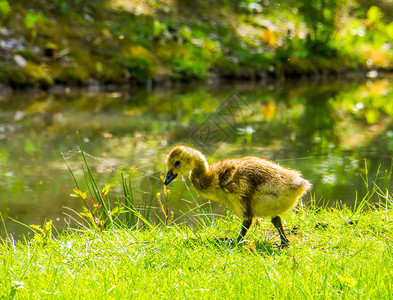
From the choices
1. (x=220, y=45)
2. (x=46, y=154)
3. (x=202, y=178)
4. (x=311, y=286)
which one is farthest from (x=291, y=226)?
(x=220, y=45)

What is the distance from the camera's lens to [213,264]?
3641mm

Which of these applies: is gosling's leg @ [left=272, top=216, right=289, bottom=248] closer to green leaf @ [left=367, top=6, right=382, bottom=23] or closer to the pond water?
the pond water

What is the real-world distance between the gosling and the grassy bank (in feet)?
0.80

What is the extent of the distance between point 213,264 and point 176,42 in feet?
54.5

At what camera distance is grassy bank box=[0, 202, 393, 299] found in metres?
3.10

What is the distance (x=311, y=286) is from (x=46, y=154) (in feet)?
21.5

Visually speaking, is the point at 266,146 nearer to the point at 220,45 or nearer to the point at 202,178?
the point at 202,178

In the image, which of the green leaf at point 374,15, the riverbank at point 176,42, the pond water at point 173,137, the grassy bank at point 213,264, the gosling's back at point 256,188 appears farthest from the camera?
the green leaf at point 374,15

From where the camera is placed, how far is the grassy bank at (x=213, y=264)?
122 inches

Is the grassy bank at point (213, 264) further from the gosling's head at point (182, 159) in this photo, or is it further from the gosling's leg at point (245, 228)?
the gosling's head at point (182, 159)

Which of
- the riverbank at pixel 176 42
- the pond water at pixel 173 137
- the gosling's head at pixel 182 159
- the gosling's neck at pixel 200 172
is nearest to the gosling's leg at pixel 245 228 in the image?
the gosling's neck at pixel 200 172

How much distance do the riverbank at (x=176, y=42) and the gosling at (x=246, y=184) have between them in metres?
12.6

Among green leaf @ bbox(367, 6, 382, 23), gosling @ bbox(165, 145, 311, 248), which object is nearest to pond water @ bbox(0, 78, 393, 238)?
gosling @ bbox(165, 145, 311, 248)

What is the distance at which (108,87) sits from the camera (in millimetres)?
17328
